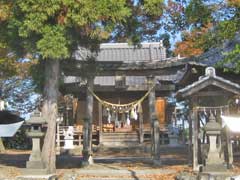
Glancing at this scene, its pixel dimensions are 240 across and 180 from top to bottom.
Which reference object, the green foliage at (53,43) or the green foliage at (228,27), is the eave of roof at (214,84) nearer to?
the green foliage at (228,27)

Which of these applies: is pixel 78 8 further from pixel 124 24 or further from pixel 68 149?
pixel 68 149

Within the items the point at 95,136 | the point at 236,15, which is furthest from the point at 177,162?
the point at 95,136

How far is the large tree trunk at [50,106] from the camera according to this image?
1642 centimetres

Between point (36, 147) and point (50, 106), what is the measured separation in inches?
70.2

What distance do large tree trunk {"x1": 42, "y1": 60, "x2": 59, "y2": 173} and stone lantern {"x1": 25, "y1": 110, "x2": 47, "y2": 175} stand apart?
53cm

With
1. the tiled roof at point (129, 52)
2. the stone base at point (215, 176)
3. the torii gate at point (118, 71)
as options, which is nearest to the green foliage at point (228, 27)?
the stone base at point (215, 176)

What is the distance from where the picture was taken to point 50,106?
54.7 ft

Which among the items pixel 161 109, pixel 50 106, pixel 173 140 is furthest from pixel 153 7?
pixel 161 109

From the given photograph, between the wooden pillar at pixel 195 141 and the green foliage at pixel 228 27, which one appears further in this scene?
the wooden pillar at pixel 195 141

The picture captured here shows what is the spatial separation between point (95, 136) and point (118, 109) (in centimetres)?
995

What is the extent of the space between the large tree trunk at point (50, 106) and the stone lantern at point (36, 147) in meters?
0.53

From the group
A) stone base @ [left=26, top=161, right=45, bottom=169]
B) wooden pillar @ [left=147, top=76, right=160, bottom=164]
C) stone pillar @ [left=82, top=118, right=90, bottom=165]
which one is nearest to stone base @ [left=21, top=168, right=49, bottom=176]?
stone base @ [left=26, top=161, right=45, bottom=169]

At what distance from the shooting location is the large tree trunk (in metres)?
16.4

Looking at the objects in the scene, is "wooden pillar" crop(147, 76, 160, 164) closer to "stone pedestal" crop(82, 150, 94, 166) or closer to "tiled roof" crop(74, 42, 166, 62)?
"stone pedestal" crop(82, 150, 94, 166)
